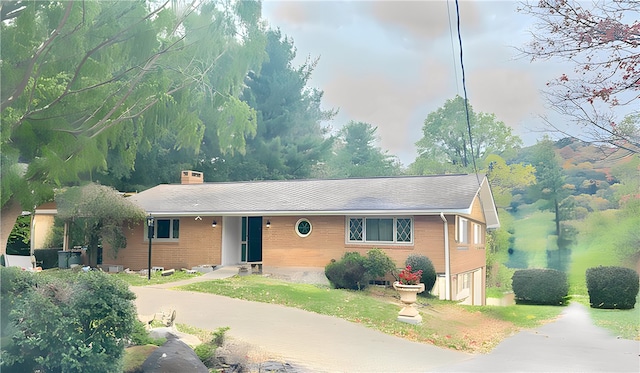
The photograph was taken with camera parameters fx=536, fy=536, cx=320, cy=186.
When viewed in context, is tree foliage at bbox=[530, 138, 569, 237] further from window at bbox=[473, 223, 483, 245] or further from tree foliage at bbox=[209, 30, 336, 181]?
tree foliage at bbox=[209, 30, 336, 181]

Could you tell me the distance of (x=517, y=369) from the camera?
7.74 metres

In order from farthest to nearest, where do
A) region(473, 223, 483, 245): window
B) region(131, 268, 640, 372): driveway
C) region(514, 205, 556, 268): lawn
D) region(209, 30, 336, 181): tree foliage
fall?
region(209, 30, 336, 181): tree foliage, region(473, 223, 483, 245): window, region(514, 205, 556, 268): lawn, region(131, 268, 640, 372): driveway

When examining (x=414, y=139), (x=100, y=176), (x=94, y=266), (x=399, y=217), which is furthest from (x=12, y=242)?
(x=414, y=139)

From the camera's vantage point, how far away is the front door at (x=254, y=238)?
1831cm

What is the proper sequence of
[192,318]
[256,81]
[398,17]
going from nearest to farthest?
[192,318], [398,17], [256,81]

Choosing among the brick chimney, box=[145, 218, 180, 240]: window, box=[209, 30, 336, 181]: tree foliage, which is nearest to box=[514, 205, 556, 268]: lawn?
box=[145, 218, 180, 240]: window

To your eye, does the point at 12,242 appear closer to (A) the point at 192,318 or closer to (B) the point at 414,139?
(A) the point at 192,318

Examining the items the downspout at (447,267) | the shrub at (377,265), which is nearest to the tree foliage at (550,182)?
the downspout at (447,267)

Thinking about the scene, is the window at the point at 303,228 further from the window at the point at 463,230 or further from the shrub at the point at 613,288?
the shrub at the point at 613,288

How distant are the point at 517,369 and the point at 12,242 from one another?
16610mm

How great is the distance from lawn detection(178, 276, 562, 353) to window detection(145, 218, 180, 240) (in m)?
4.21

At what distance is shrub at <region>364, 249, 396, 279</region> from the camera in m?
14.0

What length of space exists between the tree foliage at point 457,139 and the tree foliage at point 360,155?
20.3ft

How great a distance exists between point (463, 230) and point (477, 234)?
Result: 87.6 inches
